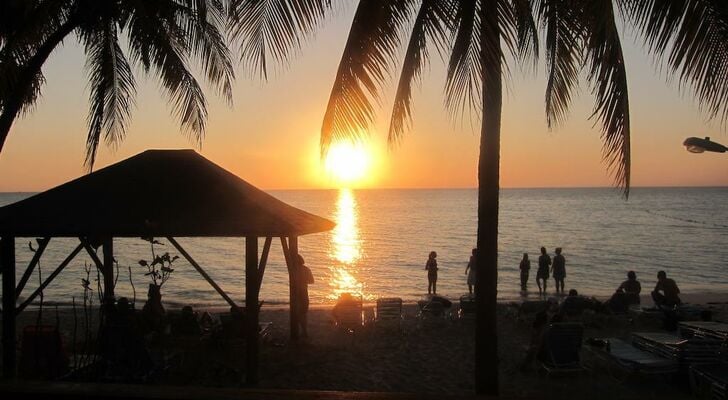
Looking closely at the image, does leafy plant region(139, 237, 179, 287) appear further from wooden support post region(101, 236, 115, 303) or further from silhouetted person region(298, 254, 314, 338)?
silhouetted person region(298, 254, 314, 338)

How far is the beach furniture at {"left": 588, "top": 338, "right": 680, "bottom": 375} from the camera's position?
9.16m

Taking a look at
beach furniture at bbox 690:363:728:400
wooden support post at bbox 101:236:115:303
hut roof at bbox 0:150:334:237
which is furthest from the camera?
wooden support post at bbox 101:236:115:303

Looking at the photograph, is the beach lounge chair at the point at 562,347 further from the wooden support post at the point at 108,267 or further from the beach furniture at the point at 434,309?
the wooden support post at the point at 108,267

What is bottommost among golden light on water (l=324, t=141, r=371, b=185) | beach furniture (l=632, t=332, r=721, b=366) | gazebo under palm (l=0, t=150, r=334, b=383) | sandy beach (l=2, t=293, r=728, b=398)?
sandy beach (l=2, t=293, r=728, b=398)

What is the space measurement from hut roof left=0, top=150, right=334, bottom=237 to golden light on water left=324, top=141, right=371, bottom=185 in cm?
212

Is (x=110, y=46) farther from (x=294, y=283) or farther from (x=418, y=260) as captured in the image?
(x=418, y=260)

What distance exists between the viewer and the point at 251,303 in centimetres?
857

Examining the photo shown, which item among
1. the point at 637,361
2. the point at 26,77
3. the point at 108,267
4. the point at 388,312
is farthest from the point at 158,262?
the point at 637,361

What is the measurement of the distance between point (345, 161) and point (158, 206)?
383cm

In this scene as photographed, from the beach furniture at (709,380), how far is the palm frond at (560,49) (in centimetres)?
436

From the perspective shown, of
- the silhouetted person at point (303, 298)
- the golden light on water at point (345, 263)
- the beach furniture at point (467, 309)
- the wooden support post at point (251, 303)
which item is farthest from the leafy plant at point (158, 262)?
the golden light on water at point (345, 263)

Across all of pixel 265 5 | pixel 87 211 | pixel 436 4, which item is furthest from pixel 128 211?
pixel 436 4

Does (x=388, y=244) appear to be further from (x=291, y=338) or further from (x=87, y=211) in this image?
(x=87, y=211)

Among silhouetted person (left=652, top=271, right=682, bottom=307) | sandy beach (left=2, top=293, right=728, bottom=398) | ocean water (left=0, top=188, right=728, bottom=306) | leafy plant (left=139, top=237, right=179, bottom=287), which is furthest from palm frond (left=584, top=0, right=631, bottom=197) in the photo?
ocean water (left=0, top=188, right=728, bottom=306)
